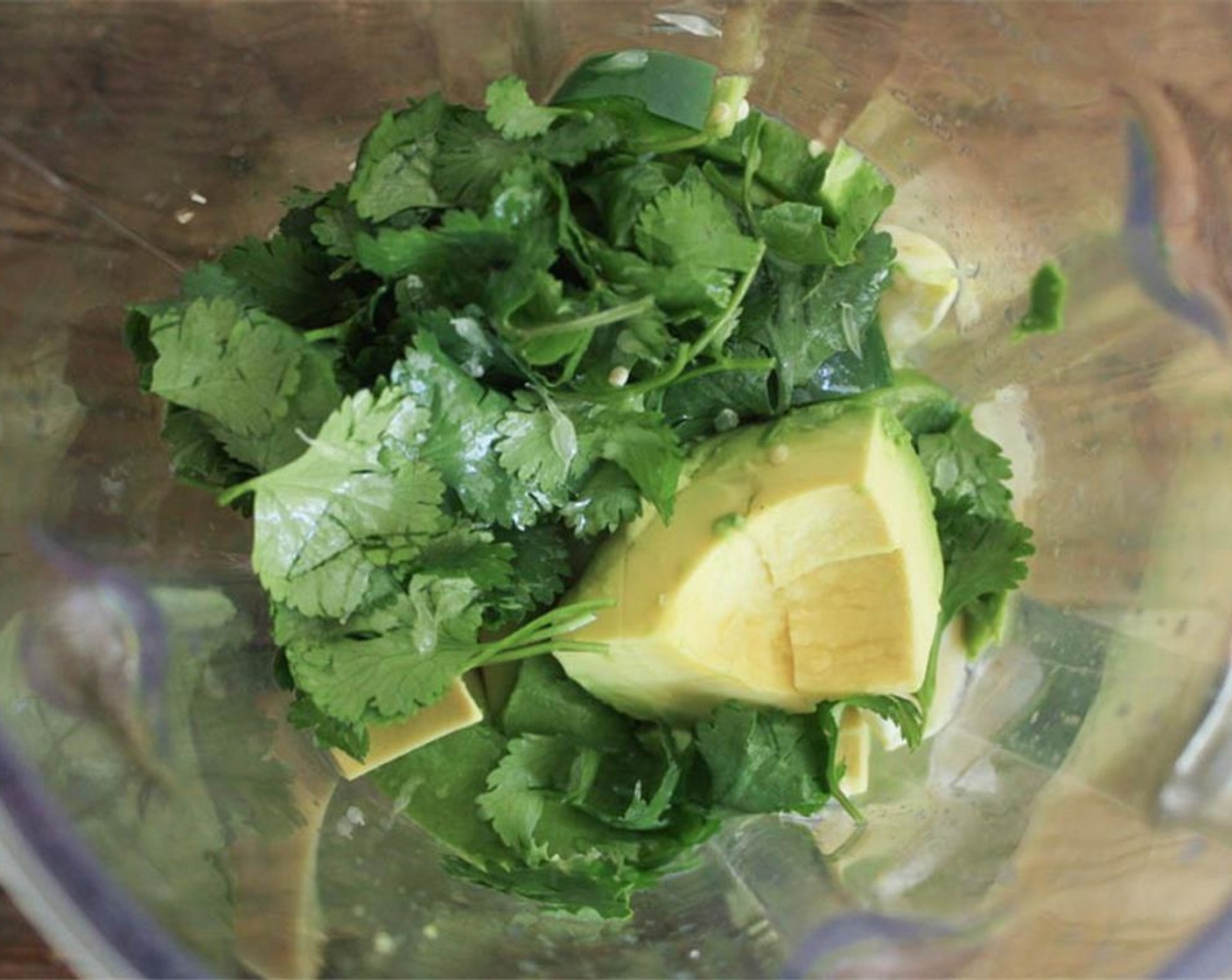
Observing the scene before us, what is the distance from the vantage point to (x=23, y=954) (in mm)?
1121

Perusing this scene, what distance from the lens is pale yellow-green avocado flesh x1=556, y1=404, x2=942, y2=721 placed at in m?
0.84

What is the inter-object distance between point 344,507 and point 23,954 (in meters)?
0.68

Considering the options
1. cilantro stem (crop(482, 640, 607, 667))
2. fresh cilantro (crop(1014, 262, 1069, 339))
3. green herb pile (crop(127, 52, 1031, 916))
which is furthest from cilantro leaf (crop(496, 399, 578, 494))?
fresh cilantro (crop(1014, 262, 1069, 339))

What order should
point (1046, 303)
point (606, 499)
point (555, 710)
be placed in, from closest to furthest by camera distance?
point (606, 499) < point (555, 710) < point (1046, 303)

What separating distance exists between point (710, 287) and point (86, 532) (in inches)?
20.2

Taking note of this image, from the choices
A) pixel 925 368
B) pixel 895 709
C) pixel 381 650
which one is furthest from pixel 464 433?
pixel 925 368

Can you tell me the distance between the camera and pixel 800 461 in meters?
0.86

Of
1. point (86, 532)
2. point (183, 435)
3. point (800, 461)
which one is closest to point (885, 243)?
point (800, 461)

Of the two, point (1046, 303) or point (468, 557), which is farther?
point (1046, 303)

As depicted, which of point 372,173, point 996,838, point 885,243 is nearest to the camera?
point 372,173

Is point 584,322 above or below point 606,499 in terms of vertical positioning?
above

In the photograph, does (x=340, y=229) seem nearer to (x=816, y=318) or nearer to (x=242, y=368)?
(x=242, y=368)

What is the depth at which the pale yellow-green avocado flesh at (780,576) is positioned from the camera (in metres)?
0.84

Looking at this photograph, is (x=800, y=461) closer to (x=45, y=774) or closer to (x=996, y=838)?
(x=996, y=838)
